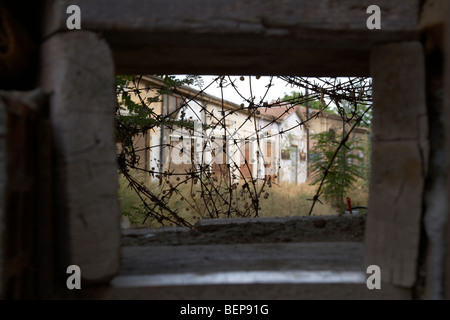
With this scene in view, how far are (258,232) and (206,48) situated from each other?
1203 mm

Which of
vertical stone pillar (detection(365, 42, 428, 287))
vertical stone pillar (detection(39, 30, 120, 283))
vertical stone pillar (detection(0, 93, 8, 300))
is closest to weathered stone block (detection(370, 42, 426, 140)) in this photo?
vertical stone pillar (detection(365, 42, 428, 287))

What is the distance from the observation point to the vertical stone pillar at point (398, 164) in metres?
1.29

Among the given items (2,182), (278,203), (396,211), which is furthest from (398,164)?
(278,203)

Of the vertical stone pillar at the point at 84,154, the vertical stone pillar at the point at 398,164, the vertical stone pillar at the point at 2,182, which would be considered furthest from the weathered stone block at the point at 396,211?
the vertical stone pillar at the point at 2,182

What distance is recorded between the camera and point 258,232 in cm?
215

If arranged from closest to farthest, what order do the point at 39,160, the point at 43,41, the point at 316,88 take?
the point at 39,160 < the point at 43,41 < the point at 316,88

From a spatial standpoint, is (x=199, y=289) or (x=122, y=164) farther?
(x=122, y=164)

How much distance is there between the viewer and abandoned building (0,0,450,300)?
1215 millimetres

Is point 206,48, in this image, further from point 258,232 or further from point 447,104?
point 258,232

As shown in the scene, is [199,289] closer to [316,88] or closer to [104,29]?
[104,29]

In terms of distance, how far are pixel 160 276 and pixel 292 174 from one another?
9.72 metres

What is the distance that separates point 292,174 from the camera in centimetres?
1076

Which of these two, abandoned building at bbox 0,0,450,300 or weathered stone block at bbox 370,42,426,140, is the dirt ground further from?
weathered stone block at bbox 370,42,426,140
